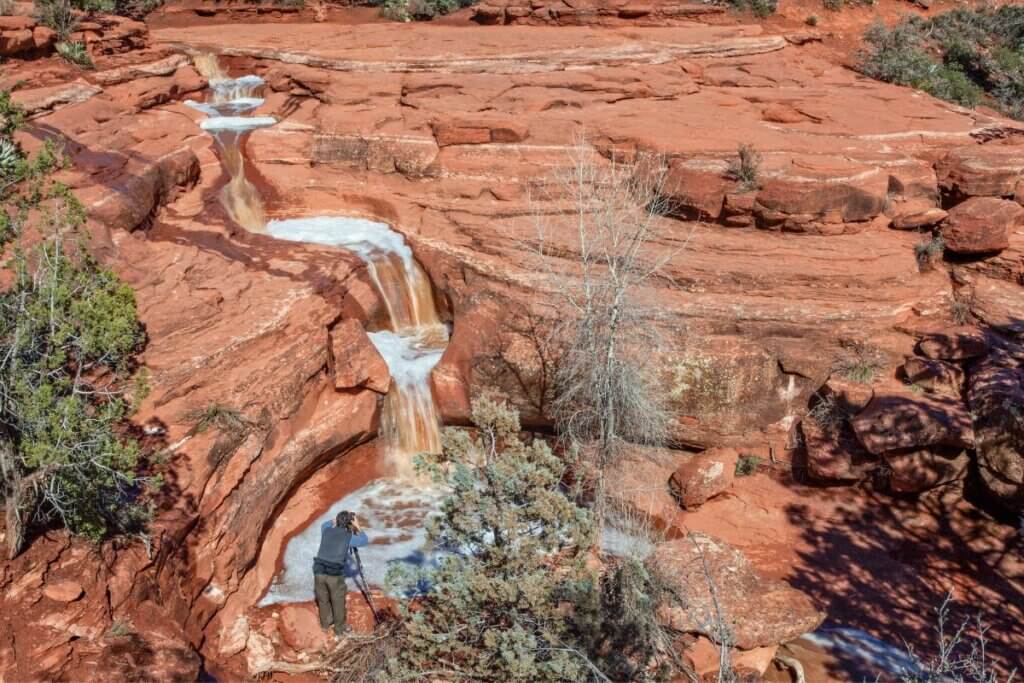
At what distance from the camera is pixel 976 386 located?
1147 cm

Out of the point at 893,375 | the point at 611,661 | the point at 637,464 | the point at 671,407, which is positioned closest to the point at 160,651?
the point at 611,661

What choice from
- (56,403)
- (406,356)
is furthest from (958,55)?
(56,403)

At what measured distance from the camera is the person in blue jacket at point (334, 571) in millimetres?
8797

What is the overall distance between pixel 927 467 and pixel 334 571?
8.47 m

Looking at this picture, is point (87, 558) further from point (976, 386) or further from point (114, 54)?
point (114, 54)

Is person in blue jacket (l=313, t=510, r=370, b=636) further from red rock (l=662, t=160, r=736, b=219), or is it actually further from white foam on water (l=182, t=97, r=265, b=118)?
white foam on water (l=182, t=97, r=265, b=118)

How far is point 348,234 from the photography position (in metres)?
14.6

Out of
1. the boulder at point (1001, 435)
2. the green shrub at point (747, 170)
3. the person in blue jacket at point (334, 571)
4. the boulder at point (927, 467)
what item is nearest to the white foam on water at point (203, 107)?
the green shrub at point (747, 170)

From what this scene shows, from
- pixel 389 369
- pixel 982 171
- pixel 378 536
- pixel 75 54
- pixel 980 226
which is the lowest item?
pixel 378 536

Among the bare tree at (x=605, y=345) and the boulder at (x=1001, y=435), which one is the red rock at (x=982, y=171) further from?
the bare tree at (x=605, y=345)

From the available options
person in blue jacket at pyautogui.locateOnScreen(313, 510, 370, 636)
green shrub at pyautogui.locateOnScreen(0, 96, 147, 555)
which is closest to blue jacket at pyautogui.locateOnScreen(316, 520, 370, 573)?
person in blue jacket at pyautogui.locateOnScreen(313, 510, 370, 636)

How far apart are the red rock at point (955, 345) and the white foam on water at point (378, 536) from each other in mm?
8019

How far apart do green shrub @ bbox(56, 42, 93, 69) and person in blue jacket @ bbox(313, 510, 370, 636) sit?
1389cm

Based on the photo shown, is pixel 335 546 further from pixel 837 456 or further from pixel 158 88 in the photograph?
pixel 158 88
